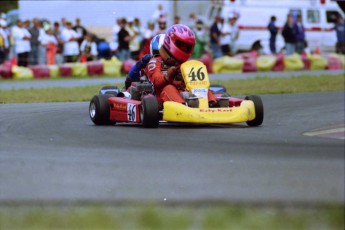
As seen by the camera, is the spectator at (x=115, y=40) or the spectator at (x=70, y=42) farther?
the spectator at (x=115, y=40)

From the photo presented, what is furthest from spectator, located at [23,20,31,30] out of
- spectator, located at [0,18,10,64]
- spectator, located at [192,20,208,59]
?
spectator, located at [192,20,208,59]

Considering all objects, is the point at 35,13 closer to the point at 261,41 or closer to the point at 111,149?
the point at 261,41

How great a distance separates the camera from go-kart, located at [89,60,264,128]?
930 cm

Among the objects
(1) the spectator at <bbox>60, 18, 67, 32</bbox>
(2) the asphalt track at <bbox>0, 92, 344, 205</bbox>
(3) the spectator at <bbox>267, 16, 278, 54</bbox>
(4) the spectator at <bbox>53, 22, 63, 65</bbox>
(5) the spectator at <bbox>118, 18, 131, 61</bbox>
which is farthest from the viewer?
(3) the spectator at <bbox>267, 16, 278, 54</bbox>

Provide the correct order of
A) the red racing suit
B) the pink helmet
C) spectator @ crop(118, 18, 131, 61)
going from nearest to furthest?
the red racing suit, the pink helmet, spectator @ crop(118, 18, 131, 61)

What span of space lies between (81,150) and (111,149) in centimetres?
23

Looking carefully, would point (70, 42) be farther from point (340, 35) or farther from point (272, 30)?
point (340, 35)

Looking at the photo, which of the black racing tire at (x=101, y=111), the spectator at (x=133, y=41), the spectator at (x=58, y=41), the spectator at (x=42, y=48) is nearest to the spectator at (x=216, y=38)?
the spectator at (x=133, y=41)

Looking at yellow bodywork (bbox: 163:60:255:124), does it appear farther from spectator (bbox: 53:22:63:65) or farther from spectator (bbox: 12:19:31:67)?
spectator (bbox: 53:22:63:65)

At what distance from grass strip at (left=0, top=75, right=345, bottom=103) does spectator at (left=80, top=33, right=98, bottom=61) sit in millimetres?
4813

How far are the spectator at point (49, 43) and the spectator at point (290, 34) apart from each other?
18.9 feet

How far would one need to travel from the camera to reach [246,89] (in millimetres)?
16359

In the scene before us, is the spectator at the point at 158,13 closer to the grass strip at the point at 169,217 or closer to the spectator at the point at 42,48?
the spectator at the point at 42,48

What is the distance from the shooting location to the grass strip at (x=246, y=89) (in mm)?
14648
